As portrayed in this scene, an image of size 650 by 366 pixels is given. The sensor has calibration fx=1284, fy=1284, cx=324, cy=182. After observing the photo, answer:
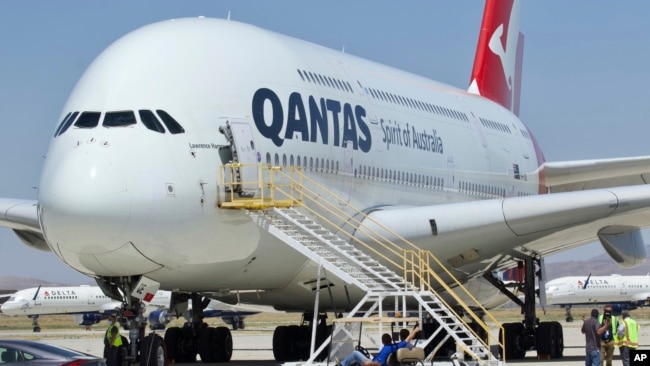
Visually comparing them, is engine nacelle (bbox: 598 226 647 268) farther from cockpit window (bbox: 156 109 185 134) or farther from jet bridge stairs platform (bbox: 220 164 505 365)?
cockpit window (bbox: 156 109 185 134)

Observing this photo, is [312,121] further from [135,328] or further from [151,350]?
[151,350]

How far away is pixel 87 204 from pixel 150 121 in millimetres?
1917

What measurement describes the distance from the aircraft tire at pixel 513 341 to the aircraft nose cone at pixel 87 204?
11.8 metres

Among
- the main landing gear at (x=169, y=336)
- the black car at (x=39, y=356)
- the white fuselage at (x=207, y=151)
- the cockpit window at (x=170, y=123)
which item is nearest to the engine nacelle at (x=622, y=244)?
the white fuselage at (x=207, y=151)

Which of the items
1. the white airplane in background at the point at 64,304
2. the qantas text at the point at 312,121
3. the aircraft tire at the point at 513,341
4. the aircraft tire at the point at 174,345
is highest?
the white airplane in background at the point at 64,304

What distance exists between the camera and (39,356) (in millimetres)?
17562

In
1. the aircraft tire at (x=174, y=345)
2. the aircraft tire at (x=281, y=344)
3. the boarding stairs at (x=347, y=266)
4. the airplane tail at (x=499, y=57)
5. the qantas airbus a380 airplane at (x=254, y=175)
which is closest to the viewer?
the qantas airbus a380 airplane at (x=254, y=175)

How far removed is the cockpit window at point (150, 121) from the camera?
18156mm

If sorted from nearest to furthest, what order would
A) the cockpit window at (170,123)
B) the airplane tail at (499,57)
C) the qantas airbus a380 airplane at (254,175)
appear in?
the qantas airbus a380 airplane at (254,175) → the cockpit window at (170,123) → the airplane tail at (499,57)

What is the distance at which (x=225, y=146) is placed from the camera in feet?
61.4

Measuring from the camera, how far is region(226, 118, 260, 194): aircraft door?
738 inches

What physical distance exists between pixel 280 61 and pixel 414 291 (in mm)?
4463

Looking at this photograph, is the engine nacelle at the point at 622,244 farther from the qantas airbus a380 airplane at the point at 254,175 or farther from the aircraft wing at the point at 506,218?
the aircraft wing at the point at 506,218

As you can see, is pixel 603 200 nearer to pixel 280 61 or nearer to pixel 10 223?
pixel 280 61
